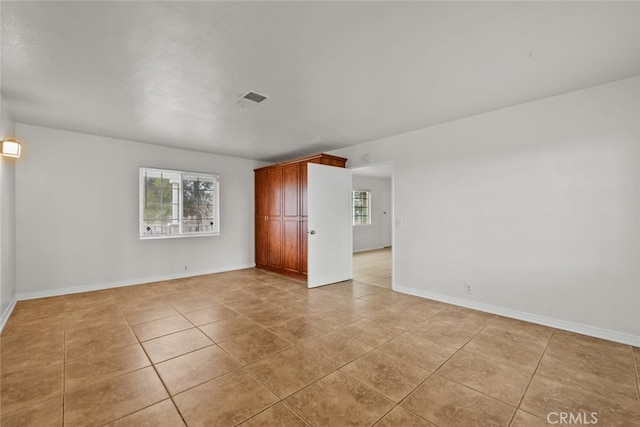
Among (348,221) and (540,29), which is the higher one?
(540,29)

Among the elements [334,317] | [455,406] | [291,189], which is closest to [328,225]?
[291,189]

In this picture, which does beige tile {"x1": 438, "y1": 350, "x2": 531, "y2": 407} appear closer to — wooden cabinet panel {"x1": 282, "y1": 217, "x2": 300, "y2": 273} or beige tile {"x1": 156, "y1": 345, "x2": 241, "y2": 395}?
beige tile {"x1": 156, "y1": 345, "x2": 241, "y2": 395}

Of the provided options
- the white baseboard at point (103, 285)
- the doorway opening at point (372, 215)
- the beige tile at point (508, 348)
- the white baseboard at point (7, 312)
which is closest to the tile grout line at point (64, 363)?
the white baseboard at point (7, 312)

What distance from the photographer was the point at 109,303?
3861 mm

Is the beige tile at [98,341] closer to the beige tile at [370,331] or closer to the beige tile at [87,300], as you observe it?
the beige tile at [87,300]

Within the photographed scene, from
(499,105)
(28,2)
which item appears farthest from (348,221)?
(28,2)

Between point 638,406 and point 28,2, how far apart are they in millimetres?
4768

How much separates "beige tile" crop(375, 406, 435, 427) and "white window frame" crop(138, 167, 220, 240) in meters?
4.78

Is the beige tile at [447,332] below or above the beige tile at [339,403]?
below

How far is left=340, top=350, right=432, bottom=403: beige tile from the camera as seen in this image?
195 centimetres

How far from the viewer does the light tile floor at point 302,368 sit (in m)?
1.72

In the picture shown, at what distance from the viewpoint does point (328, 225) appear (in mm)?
4891

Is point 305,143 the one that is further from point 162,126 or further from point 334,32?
point 334,32

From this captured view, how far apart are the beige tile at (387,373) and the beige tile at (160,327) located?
6.52 feet
